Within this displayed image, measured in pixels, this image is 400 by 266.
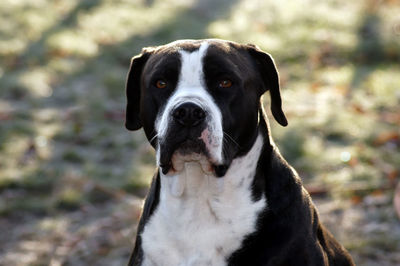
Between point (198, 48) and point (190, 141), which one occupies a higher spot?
point (198, 48)

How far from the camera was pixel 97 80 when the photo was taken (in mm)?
8648

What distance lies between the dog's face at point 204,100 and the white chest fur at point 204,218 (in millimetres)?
99

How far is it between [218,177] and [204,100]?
1.19ft

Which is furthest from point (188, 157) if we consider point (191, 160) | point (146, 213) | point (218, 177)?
point (146, 213)

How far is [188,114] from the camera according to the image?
306cm

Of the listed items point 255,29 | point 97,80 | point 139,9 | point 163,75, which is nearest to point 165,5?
point 139,9

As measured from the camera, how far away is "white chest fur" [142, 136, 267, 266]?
3.25 m

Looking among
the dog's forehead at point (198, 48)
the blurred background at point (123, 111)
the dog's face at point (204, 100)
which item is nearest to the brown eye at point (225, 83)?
the dog's face at point (204, 100)

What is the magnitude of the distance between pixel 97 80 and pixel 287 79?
7.26 ft

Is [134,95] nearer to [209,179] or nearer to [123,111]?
[209,179]

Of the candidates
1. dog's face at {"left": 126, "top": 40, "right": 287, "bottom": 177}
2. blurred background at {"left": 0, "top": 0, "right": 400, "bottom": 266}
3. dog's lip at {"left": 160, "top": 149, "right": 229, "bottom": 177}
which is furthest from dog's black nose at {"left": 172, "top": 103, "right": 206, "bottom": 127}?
blurred background at {"left": 0, "top": 0, "right": 400, "bottom": 266}

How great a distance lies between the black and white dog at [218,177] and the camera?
125 inches

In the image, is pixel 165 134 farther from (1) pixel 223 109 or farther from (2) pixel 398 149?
(2) pixel 398 149

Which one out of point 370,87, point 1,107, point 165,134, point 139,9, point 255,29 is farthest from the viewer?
point 139,9
